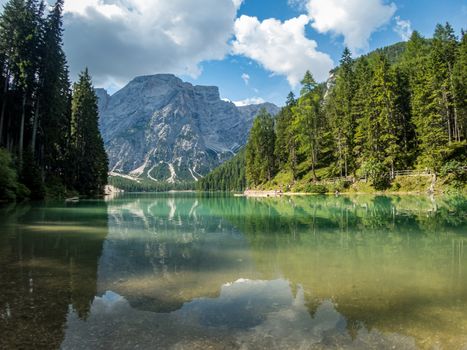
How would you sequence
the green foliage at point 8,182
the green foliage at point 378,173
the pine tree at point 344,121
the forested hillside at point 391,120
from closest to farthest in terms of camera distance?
the green foliage at point 8,182 → the forested hillside at point 391,120 → the green foliage at point 378,173 → the pine tree at point 344,121

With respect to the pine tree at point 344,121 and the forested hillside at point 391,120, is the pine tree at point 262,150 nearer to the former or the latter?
the forested hillside at point 391,120

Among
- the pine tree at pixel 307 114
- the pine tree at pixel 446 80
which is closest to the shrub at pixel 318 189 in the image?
the pine tree at pixel 307 114

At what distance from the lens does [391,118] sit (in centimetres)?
5869

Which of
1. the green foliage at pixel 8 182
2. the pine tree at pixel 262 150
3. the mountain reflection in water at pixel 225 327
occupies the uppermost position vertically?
the pine tree at pixel 262 150

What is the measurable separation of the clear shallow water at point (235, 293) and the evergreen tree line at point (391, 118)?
135 feet

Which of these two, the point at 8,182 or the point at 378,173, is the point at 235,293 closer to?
the point at 8,182

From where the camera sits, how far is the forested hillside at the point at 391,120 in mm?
51656

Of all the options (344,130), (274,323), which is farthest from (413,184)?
(274,323)

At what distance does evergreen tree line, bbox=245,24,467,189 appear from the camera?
52481mm

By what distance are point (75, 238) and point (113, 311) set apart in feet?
33.1

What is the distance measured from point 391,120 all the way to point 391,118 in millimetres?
487

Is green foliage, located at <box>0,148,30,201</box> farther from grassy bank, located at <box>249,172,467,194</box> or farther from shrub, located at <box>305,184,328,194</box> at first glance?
grassy bank, located at <box>249,172,467,194</box>

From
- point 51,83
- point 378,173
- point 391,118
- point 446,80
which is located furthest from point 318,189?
point 51,83

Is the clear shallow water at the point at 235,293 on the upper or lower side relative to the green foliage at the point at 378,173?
lower
